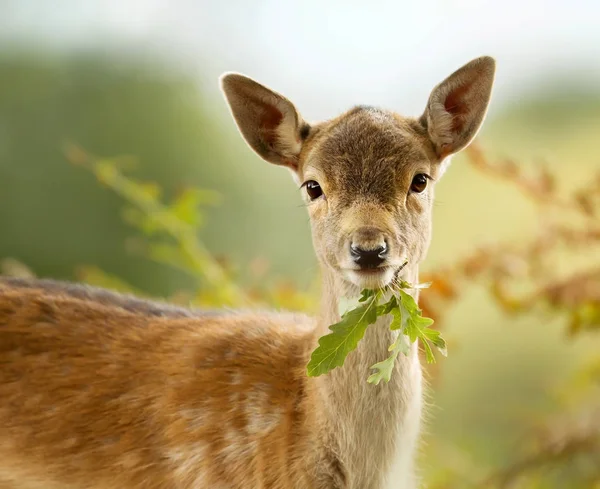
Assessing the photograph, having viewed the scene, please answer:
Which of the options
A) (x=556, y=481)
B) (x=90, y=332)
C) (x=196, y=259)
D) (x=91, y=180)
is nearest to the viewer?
(x=90, y=332)

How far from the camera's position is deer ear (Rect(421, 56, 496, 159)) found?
2133mm

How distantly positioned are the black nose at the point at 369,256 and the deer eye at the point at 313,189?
0.91 ft

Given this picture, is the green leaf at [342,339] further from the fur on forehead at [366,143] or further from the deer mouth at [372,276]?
the fur on forehead at [366,143]

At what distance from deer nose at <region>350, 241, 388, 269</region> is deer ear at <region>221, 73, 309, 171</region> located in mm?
472

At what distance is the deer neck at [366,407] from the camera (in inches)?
80.5

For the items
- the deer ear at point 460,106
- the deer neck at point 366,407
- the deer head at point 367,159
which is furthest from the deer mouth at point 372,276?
the deer ear at point 460,106

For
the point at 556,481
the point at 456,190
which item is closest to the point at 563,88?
the point at 456,190

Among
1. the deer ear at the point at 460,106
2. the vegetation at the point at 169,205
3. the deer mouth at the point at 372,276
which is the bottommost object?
the deer mouth at the point at 372,276

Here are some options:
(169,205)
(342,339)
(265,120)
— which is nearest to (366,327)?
(342,339)

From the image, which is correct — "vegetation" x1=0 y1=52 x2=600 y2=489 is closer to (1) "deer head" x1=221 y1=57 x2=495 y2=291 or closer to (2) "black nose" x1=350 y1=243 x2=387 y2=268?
(1) "deer head" x1=221 y1=57 x2=495 y2=291

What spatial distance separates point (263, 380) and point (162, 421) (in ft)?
0.88

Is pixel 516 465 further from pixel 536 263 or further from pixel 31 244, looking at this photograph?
pixel 31 244

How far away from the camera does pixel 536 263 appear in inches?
126

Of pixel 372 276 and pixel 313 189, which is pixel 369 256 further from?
pixel 313 189
